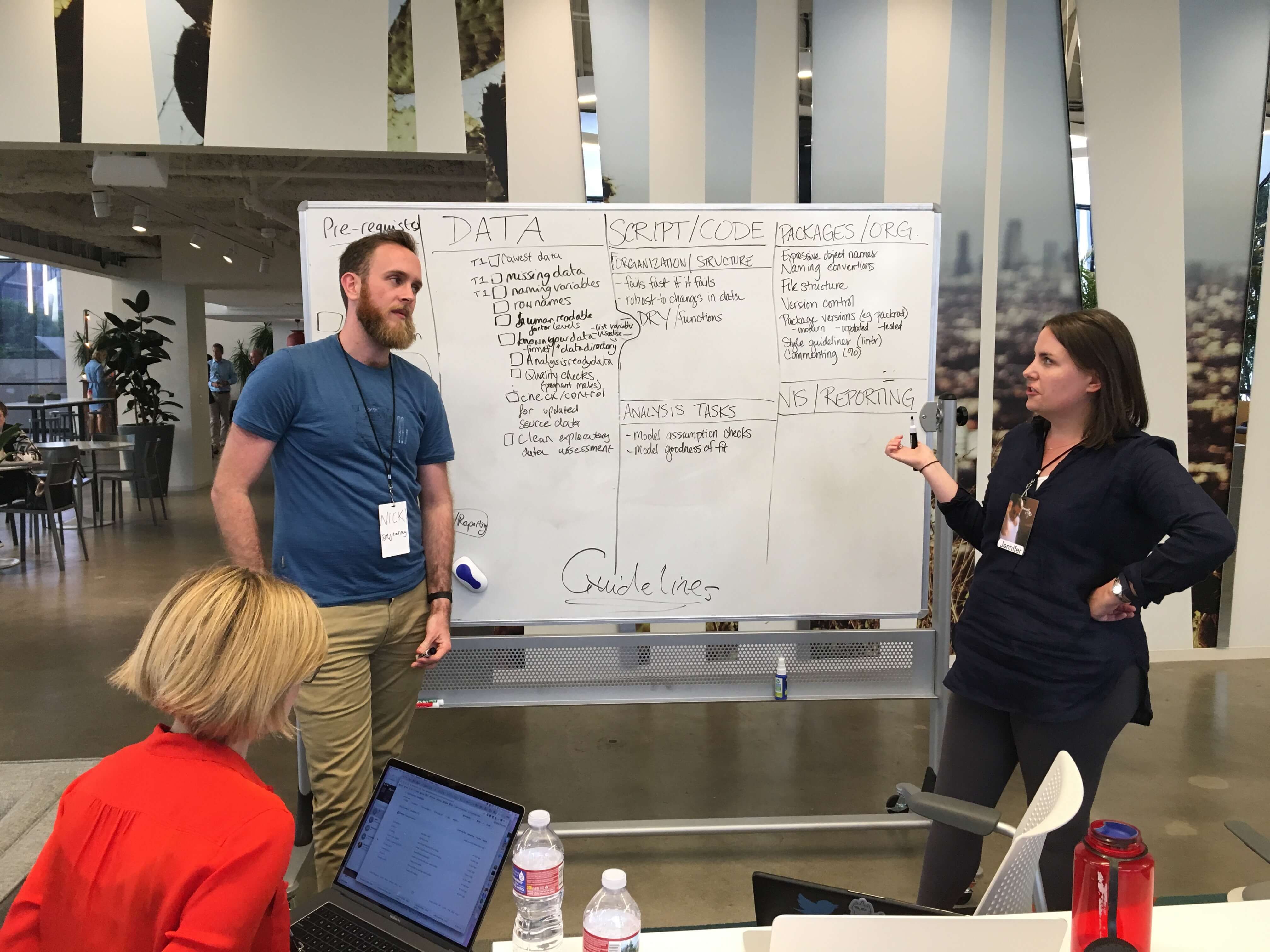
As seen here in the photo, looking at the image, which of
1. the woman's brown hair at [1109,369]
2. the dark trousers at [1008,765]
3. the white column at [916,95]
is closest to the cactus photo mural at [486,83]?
the white column at [916,95]

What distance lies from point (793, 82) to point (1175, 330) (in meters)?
2.39

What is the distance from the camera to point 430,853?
1.30 m

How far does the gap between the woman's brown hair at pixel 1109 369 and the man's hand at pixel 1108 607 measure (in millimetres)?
310

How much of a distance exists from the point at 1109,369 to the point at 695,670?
57.7 inches

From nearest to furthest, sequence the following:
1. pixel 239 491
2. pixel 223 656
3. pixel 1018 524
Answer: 1. pixel 223 656
2. pixel 1018 524
3. pixel 239 491

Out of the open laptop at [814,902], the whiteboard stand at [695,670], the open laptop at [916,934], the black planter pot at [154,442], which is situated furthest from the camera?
the black planter pot at [154,442]

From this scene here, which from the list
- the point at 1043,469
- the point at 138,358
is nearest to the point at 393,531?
the point at 1043,469

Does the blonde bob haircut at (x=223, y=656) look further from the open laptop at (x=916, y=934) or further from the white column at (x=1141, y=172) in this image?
the white column at (x=1141, y=172)

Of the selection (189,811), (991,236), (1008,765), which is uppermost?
(991,236)

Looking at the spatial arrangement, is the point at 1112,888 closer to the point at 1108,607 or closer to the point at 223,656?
the point at 1108,607

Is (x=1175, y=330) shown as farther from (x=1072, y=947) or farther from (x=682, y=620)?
(x=1072, y=947)

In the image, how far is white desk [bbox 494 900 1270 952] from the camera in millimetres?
1146

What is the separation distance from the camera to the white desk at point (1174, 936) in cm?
115

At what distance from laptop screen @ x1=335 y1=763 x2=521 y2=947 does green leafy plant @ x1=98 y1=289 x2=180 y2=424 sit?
8726 millimetres
